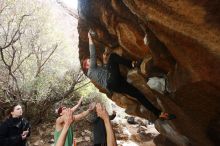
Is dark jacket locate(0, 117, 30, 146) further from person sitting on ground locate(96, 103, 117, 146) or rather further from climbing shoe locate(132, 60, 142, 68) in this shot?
person sitting on ground locate(96, 103, 117, 146)

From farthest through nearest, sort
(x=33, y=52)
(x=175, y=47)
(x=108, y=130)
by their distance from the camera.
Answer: (x=33, y=52), (x=175, y=47), (x=108, y=130)

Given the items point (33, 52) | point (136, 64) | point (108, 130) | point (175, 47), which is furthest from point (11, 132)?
point (33, 52)

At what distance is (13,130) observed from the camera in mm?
6805

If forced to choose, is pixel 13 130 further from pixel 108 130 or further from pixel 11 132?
Answer: pixel 108 130

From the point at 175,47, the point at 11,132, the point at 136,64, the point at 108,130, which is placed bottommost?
the point at 108,130

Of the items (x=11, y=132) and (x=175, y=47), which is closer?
(x=175, y=47)

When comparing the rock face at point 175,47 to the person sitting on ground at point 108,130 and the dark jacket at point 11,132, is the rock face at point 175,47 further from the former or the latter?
the dark jacket at point 11,132

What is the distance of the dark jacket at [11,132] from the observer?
654cm

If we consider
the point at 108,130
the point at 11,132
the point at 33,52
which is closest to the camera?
the point at 108,130

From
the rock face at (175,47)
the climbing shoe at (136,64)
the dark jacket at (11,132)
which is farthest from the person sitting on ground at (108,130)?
the climbing shoe at (136,64)

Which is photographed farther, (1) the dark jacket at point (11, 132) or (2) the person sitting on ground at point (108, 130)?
(1) the dark jacket at point (11, 132)

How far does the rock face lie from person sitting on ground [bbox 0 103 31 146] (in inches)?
120

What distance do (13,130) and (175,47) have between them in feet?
13.5

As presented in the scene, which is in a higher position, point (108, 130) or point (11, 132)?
point (11, 132)
